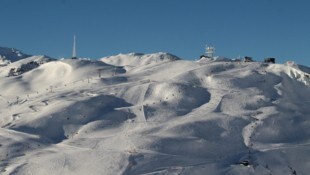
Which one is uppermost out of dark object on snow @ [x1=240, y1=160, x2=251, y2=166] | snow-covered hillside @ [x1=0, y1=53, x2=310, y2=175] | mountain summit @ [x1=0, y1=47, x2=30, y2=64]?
mountain summit @ [x1=0, y1=47, x2=30, y2=64]

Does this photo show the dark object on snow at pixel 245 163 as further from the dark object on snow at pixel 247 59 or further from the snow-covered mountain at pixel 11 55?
the snow-covered mountain at pixel 11 55

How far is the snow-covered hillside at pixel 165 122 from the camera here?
24.0 meters

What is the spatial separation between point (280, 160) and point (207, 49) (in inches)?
1351

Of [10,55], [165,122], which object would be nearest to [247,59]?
[165,122]

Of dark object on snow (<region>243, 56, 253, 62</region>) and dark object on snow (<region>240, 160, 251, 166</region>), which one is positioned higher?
dark object on snow (<region>243, 56, 253, 62</region>)

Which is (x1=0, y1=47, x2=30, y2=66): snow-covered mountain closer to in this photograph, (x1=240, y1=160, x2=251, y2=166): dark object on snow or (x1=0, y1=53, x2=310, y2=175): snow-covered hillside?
(x1=0, y1=53, x2=310, y2=175): snow-covered hillside

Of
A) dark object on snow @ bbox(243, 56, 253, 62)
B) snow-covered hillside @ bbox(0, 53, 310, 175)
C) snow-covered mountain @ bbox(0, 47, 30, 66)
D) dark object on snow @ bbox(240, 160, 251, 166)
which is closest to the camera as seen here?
snow-covered hillside @ bbox(0, 53, 310, 175)

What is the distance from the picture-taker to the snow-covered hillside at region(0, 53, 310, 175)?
78.6 ft

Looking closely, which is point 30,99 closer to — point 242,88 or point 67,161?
point 67,161

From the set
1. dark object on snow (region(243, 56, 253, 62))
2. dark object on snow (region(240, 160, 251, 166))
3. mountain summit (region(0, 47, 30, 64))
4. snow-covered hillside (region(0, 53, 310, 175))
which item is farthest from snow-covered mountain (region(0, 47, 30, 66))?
dark object on snow (region(240, 160, 251, 166))

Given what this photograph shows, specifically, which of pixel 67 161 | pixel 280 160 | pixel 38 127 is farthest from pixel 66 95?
pixel 280 160

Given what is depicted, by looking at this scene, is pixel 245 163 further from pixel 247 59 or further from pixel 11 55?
pixel 11 55

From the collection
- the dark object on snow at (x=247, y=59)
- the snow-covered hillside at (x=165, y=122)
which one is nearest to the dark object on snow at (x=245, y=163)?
the snow-covered hillside at (x=165, y=122)

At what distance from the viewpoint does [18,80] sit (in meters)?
45.9
